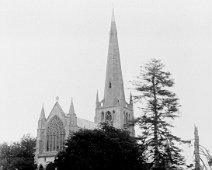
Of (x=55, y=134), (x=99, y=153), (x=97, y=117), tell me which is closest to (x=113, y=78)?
(x=97, y=117)

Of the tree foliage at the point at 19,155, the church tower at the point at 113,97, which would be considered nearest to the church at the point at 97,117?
the church tower at the point at 113,97

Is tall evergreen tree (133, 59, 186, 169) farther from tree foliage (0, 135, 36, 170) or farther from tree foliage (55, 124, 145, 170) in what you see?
tree foliage (0, 135, 36, 170)

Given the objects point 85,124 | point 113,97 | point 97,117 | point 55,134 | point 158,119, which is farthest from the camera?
point 97,117

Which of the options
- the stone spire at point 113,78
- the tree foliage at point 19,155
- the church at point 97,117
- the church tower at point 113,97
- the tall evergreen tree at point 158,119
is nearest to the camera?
the tall evergreen tree at point 158,119

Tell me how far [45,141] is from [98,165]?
43.7m

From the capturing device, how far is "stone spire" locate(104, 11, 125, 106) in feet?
328

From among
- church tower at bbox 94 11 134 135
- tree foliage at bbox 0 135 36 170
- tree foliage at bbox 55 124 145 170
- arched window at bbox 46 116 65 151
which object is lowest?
tree foliage at bbox 55 124 145 170

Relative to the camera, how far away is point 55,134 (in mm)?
88000

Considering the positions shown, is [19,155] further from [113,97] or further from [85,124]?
[113,97]

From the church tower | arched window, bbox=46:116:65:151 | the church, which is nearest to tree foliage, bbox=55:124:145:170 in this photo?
the church

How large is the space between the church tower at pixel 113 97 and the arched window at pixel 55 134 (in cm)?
1391

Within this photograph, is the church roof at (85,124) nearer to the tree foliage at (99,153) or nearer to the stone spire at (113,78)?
the stone spire at (113,78)

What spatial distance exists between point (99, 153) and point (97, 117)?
54.7 m

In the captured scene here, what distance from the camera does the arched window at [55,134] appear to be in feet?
284
